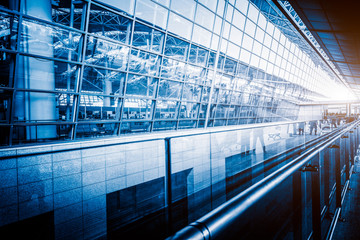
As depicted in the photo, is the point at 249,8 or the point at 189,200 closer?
the point at 189,200

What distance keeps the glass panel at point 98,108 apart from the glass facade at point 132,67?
0.04m

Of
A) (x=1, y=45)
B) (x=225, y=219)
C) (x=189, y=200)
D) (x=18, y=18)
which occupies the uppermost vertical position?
(x=18, y=18)

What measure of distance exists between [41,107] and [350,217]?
8671 millimetres

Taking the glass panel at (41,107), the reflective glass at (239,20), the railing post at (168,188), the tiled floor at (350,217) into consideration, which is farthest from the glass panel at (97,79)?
the reflective glass at (239,20)

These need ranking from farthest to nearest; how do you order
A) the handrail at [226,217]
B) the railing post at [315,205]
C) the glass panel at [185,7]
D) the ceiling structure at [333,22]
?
the glass panel at [185,7], the ceiling structure at [333,22], the railing post at [315,205], the handrail at [226,217]

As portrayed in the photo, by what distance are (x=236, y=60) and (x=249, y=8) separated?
3.52 meters

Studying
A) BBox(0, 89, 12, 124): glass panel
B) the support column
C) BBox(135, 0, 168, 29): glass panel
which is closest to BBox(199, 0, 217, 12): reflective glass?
BBox(135, 0, 168, 29): glass panel

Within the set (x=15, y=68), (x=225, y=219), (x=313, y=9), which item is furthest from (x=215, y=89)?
(x=225, y=219)

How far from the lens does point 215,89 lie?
15.3 metres

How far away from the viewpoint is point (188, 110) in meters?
13.8

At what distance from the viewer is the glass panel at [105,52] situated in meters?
8.94

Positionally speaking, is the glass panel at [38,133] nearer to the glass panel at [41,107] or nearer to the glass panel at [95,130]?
the glass panel at [41,107]

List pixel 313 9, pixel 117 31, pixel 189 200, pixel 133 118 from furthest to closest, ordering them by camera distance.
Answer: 1. pixel 117 31
2. pixel 133 118
3. pixel 313 9
4. pixel 189 200

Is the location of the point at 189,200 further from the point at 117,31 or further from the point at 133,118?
the point at 117,31
